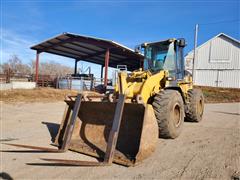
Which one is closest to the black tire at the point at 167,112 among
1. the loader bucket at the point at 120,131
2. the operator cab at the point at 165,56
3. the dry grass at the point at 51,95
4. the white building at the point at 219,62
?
the loader bucket at the point at 120,131

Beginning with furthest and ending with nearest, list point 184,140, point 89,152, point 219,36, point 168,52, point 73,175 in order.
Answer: point 219,36 → point 168,52 → point 184,140 → point 89,152 → point 73,175

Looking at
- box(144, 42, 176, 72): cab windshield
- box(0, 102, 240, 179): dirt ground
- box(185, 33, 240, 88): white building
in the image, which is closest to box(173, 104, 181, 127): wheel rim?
box(0, 102, 240, 179): dirt ground

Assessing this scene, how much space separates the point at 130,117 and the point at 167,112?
2.58 ft

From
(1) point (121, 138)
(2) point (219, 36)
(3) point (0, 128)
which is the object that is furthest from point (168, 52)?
(2) point (219, 36)

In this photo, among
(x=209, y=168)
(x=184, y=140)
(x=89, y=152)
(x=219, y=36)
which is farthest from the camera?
(x=219, y=36)

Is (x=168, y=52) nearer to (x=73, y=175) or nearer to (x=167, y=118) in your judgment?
(x=167, y=118)

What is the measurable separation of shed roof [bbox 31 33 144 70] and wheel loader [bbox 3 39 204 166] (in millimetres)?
10929

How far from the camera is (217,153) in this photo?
14.5 feet

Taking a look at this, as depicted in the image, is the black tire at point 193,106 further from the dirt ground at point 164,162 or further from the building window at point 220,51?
the building window at point 220,51

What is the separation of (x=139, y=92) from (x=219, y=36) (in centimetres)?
2635

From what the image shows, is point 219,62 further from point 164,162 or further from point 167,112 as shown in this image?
point 164,162

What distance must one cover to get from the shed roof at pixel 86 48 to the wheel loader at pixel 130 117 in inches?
430

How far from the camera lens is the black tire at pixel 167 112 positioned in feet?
15.9

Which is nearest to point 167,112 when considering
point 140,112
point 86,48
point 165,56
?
point 140,112
